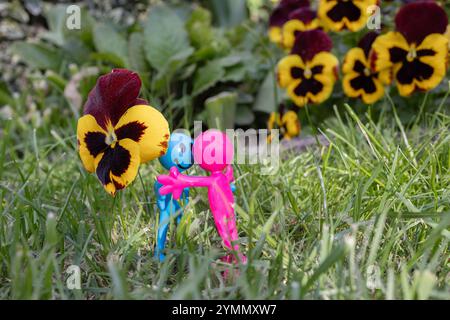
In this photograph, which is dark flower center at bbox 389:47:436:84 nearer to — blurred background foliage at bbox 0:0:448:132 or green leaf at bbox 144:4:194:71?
A: blurred background foliage at bbox 0:0:448:132

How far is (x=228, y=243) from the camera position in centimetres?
126

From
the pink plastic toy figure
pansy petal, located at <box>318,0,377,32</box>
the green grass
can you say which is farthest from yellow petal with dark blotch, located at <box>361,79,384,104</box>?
the pink plastic toy figure

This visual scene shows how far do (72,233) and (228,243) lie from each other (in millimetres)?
379

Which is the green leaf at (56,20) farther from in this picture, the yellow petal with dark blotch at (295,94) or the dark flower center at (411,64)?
the dark flower center at (411,64)

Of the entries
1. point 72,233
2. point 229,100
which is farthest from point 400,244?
point 229,100

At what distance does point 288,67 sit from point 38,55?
1.62 meters

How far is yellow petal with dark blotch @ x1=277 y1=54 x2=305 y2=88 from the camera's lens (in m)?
2.32

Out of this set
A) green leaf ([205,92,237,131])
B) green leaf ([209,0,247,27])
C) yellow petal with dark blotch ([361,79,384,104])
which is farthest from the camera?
green leaf ([209,0,247,27])

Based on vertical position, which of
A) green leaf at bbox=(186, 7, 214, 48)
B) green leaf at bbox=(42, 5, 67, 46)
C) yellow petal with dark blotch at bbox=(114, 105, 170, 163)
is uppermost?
green leaf at bbox=(42, 5, 67, 46)

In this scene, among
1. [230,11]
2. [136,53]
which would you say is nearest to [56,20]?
[136,53]

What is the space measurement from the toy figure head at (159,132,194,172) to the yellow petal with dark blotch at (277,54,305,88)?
44.2 inches

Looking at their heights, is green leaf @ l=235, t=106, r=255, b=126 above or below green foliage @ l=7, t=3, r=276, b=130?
below

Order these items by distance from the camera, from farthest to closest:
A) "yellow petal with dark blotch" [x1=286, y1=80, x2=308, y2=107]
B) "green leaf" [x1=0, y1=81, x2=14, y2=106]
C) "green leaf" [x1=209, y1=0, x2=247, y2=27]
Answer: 1. "green leaf" [x1=209, y1=0, x2=247, y2=27]
2. "green leaf" [x1=0, y1=81, x2=14, y2=106]
3. "yellow petal with dark blotch" [x1=286, y1=80, x2=308, y2=107]
